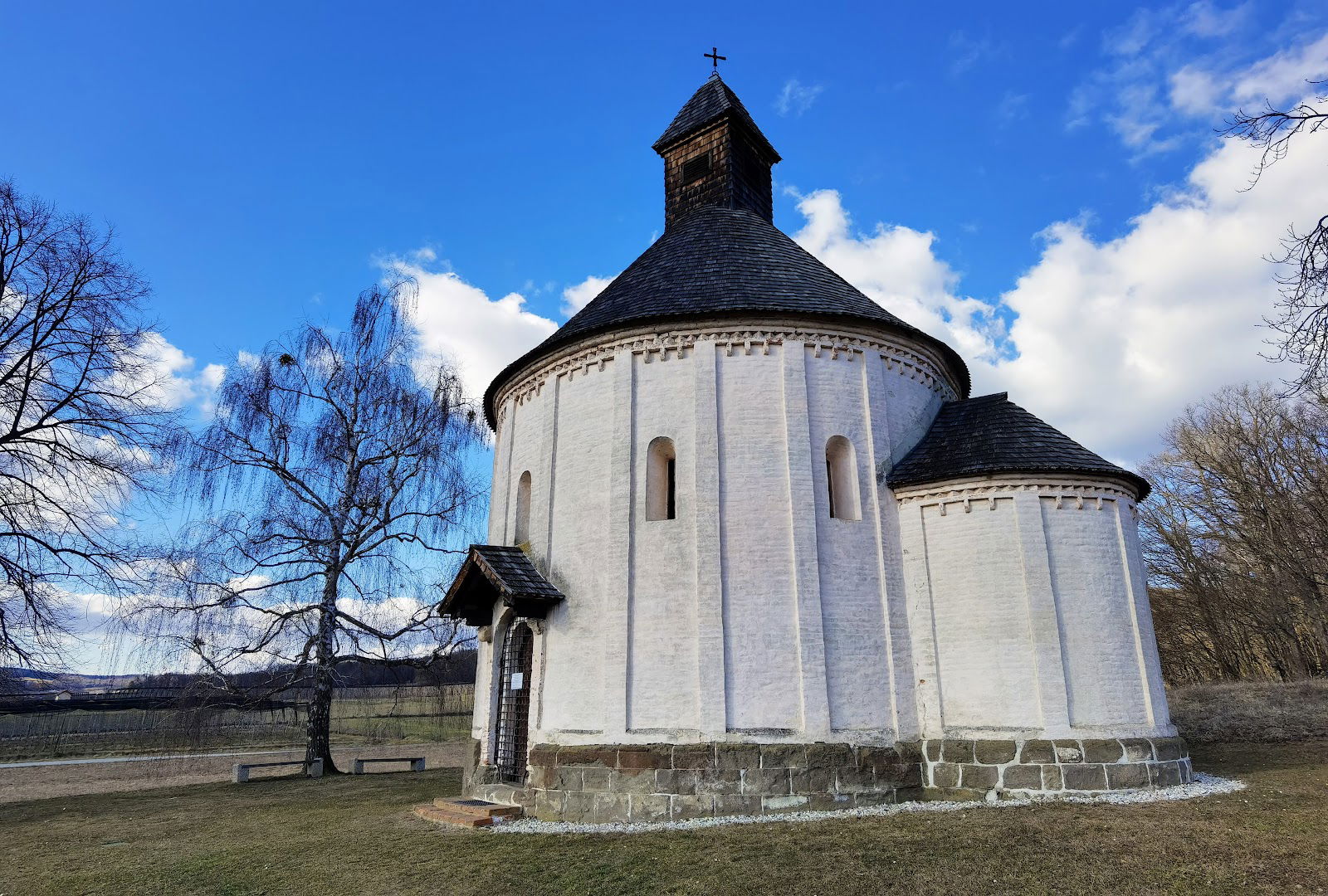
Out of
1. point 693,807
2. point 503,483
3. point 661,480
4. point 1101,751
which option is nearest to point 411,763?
point 503,483

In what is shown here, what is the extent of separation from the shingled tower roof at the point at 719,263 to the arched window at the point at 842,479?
2.12 m

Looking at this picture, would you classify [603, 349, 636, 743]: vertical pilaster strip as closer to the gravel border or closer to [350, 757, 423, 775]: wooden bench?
the gravel border

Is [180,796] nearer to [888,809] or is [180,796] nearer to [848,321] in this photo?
[888,809]

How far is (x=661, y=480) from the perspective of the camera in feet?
42.5

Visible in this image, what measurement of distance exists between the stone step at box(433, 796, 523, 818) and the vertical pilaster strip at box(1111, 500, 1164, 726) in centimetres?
975

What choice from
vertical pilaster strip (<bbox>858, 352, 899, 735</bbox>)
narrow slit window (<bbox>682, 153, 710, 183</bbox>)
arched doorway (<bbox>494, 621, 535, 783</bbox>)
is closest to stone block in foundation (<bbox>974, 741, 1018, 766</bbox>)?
vertical pilaster strip (<bbox>858, 352, 899, 735</bbox>)

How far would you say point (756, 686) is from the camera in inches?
443

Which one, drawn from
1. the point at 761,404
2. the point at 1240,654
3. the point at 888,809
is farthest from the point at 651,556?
the point at 1240,654

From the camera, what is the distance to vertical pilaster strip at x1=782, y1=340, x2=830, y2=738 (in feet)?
36.8

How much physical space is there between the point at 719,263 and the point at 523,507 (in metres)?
6.06

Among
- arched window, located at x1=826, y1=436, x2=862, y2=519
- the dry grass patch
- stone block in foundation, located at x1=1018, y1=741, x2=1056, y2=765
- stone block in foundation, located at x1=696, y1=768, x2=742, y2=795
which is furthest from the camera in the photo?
the dry grass patch

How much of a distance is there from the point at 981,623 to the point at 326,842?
9.97 metres

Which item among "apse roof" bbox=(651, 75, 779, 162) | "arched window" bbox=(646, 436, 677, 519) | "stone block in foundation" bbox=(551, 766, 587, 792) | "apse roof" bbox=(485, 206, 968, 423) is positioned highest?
"apse roof" bbox=(651, 75, 779, 162)

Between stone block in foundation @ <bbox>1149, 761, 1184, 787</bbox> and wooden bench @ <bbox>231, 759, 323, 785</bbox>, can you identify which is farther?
wooden bench @ <bbox>231, 759, 323, 785</bbox>
